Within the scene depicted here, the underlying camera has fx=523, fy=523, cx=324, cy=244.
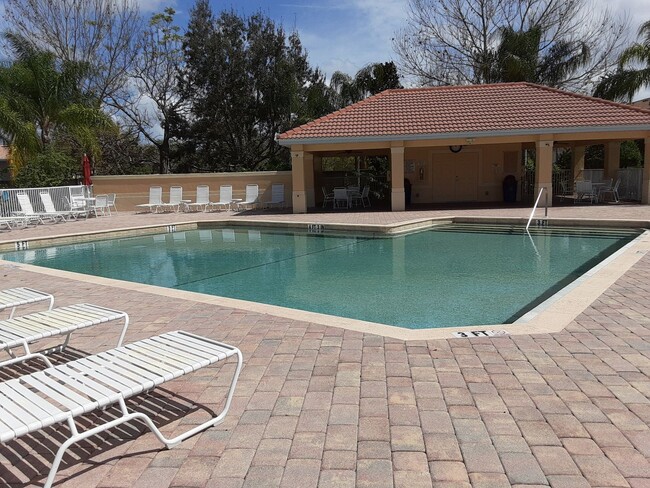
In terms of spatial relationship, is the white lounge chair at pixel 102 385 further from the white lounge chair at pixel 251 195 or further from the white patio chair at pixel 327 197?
the white lounge chair at pixel 251 195

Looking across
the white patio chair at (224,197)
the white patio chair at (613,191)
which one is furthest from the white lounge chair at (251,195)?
the white patio chair at (613,191)

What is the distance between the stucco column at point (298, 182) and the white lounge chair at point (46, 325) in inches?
613

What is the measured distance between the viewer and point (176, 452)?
315cm

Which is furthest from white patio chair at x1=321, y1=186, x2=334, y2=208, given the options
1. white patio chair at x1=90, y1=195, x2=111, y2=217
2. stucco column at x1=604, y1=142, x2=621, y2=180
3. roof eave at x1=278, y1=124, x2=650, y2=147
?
stucco column at x1=604, y1=142, x2=621, y2=180

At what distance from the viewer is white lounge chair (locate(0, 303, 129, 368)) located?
159 inches

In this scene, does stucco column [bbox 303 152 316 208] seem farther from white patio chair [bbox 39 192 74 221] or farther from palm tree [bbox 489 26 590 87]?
palm tree [bbox 489 26 590 87]

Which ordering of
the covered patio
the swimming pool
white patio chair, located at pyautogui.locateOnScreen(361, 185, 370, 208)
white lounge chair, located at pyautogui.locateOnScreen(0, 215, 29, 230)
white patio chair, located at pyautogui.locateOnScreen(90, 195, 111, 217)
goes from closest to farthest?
the swimming pool, white lounge chair, located at pyautogui.locateOnScreen(0, 215, 29, 230), the covered patio, white patio chair, located at pyautogui.locateOnScreen(90, 195, 111, 217), white patio chair, located at pyautogui.locateOnScreen(361, 185, 370, 208)

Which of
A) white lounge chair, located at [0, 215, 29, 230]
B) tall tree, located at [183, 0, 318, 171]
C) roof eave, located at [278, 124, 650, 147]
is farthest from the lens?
tall tree, located at [183, 0, 318, 171]

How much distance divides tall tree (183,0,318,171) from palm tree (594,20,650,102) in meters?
16.7

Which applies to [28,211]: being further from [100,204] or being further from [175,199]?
[175,199]

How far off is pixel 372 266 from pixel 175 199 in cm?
1413

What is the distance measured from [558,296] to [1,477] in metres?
5.93

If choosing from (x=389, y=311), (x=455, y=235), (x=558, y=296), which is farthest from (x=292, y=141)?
(x=558, y=296)

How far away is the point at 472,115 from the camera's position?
20109 mm
